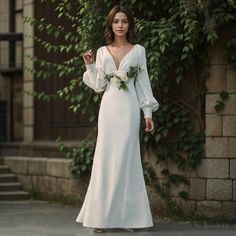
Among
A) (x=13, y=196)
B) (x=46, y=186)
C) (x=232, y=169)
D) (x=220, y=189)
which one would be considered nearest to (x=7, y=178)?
(x=13, y=196)

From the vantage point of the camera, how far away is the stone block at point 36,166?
401 inches

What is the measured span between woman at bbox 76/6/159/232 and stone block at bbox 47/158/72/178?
2663mm

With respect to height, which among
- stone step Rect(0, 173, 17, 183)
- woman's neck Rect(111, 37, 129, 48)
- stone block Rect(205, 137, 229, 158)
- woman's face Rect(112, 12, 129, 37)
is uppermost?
woman's face Rect(112, 12, 129, 37)

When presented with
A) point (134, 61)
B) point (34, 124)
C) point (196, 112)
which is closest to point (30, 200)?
point (34, 124)

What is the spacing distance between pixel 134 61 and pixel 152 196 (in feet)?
7.02

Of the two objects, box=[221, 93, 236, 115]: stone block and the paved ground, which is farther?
box=[221, 93, 236, 115]: stone block

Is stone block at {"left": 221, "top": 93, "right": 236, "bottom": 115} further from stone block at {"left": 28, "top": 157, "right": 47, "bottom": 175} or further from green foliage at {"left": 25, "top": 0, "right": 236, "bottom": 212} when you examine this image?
stone block at {"left": 28, "top": 157, "right": 47, "bottom": 175}

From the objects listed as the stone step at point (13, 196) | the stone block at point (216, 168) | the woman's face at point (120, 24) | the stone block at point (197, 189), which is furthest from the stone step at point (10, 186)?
the woman's face at point (120, 24)

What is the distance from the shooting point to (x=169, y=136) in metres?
8.16

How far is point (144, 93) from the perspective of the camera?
6.85 m

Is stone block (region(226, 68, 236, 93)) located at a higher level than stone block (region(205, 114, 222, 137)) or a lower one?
higher

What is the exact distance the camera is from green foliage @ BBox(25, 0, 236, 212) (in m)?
7.44

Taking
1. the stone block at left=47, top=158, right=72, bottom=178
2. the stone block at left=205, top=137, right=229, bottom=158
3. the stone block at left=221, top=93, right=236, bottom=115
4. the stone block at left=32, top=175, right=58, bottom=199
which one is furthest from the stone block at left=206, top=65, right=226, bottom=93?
the stone block at left=32, top=175, right=58, bottom=199

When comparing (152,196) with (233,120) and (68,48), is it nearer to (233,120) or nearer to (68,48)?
(233,120)
